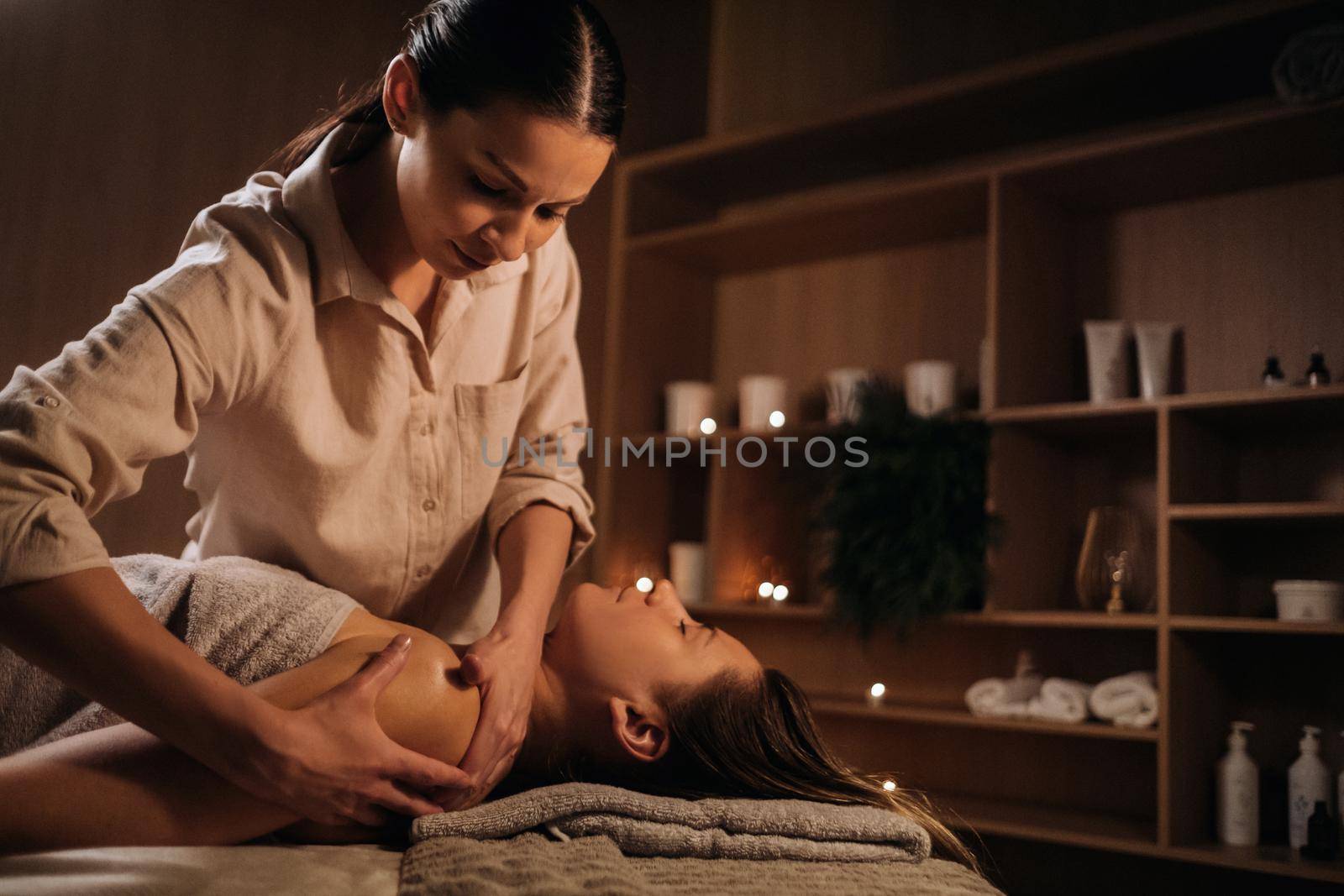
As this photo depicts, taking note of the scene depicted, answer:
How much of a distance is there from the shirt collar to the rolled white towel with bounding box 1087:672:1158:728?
188cm

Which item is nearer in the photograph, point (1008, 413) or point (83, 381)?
point (83, 381)

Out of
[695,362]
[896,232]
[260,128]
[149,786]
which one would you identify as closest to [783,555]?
[695,362]

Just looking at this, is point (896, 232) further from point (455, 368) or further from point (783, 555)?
point (455, 368)

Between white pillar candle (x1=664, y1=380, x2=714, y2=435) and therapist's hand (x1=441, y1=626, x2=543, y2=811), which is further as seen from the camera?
white pillar candle (x1=664, y1=380, x2=714, y2=435)

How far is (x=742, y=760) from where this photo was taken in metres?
1.38

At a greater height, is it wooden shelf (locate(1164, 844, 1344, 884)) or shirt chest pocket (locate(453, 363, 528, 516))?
shirt chest pocket (locate(453, 363, 528, 516))

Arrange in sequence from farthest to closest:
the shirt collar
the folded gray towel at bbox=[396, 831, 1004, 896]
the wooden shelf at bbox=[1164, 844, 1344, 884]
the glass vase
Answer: the glass vase
the wooden shelf at bbox=[1164, 844, 1344, 884]
the shirt collar
the folded gray towel at bbox=[396, 831, 1004, 896]

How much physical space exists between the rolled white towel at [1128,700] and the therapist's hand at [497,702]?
1608 millimetres

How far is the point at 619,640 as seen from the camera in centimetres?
146

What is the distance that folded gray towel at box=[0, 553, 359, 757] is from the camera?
1.19 metres

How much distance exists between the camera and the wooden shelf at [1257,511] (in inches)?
85.6

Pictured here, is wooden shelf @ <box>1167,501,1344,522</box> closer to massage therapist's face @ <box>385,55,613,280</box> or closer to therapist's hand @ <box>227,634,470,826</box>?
massage therapist's face @ <box>385,55,613,280</box>

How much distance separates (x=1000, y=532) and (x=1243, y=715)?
0.70 m

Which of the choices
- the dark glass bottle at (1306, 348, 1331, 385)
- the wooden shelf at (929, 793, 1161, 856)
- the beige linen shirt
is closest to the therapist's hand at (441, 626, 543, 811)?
the beige linen shirt
